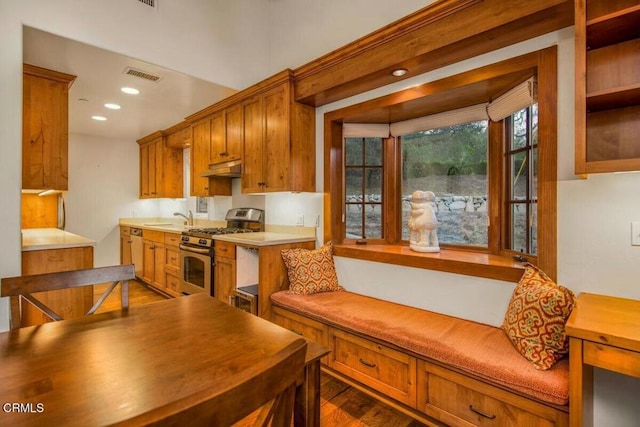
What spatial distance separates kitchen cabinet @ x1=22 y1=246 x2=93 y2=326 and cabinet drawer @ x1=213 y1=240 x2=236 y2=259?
3.44 ft

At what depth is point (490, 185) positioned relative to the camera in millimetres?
2395

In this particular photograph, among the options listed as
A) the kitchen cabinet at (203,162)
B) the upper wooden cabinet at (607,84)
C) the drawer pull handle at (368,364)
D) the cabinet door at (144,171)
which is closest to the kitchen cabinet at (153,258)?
the kitchen cabinet at (203,162)

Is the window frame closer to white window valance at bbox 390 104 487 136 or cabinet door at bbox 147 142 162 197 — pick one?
white window valance at bbox 390 104 487 136

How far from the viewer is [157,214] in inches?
238

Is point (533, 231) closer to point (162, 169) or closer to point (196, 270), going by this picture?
point (196, 270)

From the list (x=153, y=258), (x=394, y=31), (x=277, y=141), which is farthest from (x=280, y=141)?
(x=153, y=258)

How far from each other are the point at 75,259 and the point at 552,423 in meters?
3.22

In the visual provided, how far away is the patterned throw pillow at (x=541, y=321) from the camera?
1.44 meters

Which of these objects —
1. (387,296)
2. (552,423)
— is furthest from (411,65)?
(552,423)

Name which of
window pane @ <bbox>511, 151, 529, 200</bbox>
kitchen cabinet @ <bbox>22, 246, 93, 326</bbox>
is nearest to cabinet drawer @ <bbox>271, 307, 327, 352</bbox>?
kitchen cabinet @ <bbox>22, 246, 93, 326</bbox>

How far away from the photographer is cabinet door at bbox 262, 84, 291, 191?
291cm

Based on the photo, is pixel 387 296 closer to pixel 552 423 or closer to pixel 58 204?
pixel 552 423

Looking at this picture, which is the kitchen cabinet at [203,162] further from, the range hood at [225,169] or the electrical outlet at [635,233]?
the electrical outlet at [635,233]

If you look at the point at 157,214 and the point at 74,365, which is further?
the point at 157,214
